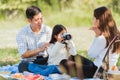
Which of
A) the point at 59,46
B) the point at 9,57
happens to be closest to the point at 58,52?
the point at 59,46

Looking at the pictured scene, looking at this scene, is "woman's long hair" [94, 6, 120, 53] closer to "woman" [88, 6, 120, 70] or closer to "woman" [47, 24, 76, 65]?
"woman" [88, 6, 120, 70]

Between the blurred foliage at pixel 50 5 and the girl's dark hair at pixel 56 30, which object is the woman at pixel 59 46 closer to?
the girl's dark hair at pixel 56 30

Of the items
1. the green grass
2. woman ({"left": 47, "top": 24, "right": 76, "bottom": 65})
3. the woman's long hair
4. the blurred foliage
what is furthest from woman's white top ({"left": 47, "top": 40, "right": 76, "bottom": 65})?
the blurred foliage

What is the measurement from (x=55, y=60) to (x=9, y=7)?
9.29 metres

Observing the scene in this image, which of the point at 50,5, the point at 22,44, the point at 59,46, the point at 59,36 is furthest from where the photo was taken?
the point at 50,5

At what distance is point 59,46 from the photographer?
552 centimetres

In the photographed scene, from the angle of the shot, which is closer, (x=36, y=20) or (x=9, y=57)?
(x=36, y=20)

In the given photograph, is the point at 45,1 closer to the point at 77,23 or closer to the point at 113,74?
the point at 77,23

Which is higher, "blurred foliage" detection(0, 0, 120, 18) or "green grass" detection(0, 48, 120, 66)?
"blurred foliage" detection(0, 0, 120, 18)

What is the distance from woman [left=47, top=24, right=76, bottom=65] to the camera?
217 inches

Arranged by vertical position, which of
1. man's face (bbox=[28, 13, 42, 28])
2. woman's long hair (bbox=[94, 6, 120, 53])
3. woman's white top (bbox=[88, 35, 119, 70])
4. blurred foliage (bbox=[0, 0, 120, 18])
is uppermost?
blurred foliage (bbox=[0, 0, 120, 18])

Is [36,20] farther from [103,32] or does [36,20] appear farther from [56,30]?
[103,32]

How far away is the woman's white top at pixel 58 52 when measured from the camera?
5.52 meters

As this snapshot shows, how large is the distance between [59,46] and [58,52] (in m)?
0.09
